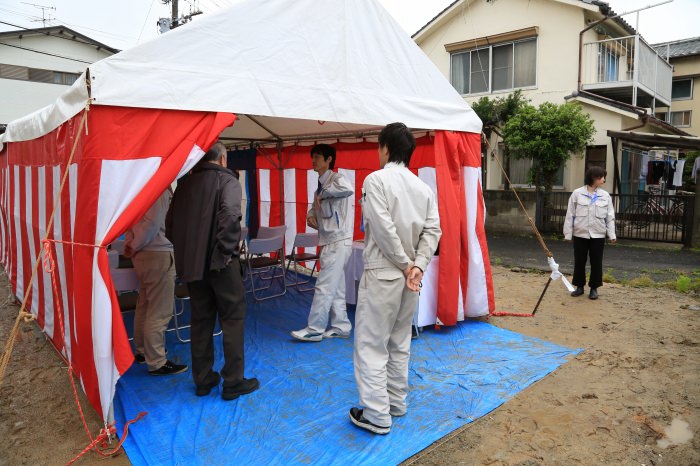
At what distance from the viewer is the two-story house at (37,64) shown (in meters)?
17.0

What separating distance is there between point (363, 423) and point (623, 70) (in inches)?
563

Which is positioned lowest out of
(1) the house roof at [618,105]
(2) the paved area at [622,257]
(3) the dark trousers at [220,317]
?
(2) the paved area at [622,257]

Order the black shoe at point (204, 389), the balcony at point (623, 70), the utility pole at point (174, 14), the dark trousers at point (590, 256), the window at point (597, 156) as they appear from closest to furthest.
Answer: the black shoe at point (204, 389)
the dark trousers at point (590, 256)
the window at point (597, 156)
the balcony at point (623, 70)
the utility pole at point (174, 14)

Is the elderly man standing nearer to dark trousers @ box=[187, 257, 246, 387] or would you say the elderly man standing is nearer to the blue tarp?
the blue tarp

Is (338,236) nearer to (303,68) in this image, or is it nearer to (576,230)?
(303,68)

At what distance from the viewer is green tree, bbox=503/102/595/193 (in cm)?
1013

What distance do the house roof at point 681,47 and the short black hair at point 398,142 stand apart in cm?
1826

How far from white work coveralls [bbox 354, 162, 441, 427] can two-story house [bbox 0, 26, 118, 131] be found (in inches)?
722

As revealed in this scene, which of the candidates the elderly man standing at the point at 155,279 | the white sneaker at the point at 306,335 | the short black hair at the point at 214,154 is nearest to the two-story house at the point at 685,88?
the white sneaker at the point at 306,335

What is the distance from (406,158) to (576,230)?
374cm

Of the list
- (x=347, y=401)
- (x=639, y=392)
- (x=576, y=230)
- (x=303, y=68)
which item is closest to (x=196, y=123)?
(x=303, y=68)

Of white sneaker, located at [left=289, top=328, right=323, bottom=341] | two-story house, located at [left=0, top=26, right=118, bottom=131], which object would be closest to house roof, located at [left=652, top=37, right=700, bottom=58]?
white sneaker, located at [left=289, top=328, right=323, bottom=341]

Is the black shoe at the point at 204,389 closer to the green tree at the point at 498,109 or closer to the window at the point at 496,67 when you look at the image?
the green tree at the point at 498,109

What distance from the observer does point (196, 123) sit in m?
2.86
